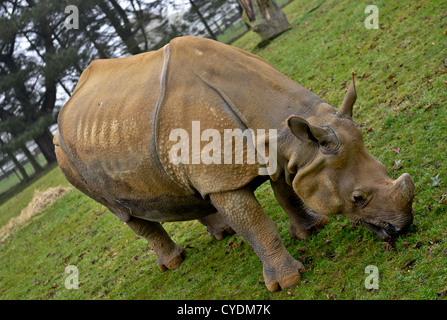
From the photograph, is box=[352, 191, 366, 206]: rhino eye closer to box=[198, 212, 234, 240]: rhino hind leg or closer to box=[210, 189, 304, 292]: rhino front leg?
→ box=[210, 189, 304, 292]: rhino front leg

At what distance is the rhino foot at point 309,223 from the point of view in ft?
17.5

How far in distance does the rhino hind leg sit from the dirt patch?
10572 mm

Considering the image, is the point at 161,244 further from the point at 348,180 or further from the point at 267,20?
the point at 267,20

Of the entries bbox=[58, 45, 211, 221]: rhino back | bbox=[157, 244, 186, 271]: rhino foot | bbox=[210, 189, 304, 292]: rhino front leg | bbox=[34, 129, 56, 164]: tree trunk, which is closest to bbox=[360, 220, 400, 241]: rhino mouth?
bbox=[210, 189, 304, 292]: rhino front leg

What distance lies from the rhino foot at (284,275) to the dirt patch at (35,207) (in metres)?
12.6

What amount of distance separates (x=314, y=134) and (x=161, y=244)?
3.46 meters

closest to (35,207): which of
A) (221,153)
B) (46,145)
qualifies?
(46,145)

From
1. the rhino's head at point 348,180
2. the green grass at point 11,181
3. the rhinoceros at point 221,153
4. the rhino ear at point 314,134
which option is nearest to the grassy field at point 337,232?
the rhinoceros at point 221,153

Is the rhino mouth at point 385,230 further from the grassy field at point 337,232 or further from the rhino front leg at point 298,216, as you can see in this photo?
the rhino front leg at point 298,216

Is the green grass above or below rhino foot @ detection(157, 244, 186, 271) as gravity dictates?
above

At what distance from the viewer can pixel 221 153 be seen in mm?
4316

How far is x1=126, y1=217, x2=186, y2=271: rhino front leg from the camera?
6332 millimetres

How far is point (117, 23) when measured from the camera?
23.0m

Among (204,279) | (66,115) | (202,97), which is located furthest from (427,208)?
(66,115)
